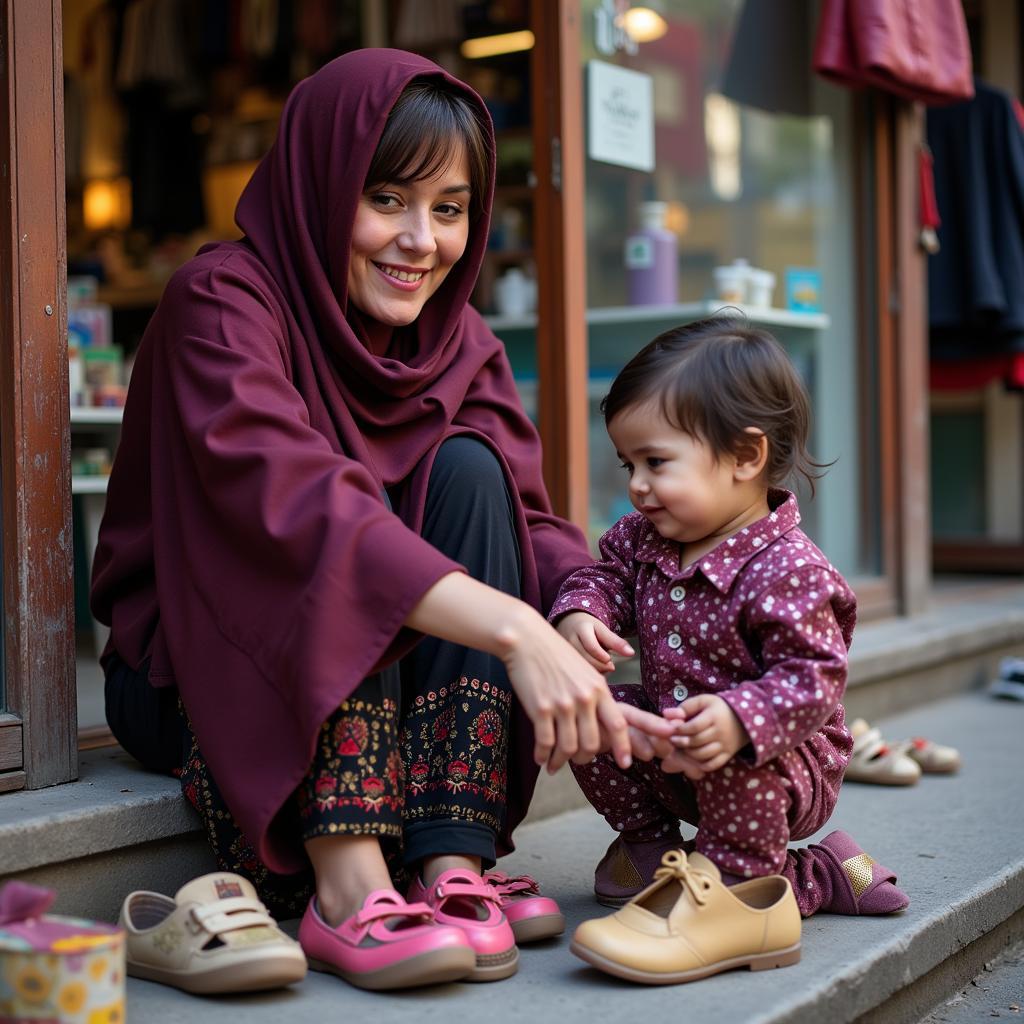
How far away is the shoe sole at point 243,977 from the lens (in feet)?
4.97

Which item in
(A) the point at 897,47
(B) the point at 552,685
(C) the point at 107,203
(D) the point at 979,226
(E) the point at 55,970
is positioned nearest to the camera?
(E) the point at 55,970

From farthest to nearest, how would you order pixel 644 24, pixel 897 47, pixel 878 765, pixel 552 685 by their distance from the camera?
pixel 897 47 → pixel 644 24 → pixel 878 765 → pixel 552 685

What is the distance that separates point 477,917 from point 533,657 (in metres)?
0.37

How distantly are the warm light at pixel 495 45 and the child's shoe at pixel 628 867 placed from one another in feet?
11.7

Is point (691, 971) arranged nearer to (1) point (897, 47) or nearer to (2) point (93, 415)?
(2) point (93, 415)

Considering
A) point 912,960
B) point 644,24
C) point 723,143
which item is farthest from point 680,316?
point 912,960

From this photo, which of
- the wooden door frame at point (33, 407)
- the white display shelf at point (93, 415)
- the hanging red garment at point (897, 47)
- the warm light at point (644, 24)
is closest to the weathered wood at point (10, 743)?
the wooden door frame at point (33, 407)

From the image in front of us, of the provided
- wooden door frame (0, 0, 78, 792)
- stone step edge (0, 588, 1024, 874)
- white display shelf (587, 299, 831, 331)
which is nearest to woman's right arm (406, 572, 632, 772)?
stone step edge (0, 588, 1024, 874)

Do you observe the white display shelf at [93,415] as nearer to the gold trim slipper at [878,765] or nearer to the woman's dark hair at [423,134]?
the woman's dark hair at [423,134]

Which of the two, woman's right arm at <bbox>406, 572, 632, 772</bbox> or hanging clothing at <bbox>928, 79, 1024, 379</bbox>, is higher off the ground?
hanging clothing at <bbox>928, 79, 1024, 379</bbox>

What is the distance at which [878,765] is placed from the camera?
2.82 meters

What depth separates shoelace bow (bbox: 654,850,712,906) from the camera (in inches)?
64.0

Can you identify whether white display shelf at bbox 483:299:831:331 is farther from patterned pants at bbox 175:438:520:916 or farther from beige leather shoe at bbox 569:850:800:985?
beige leather shoe at bbox 569:850:800:985

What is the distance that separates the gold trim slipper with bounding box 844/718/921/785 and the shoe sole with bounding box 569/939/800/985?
1.17 m
